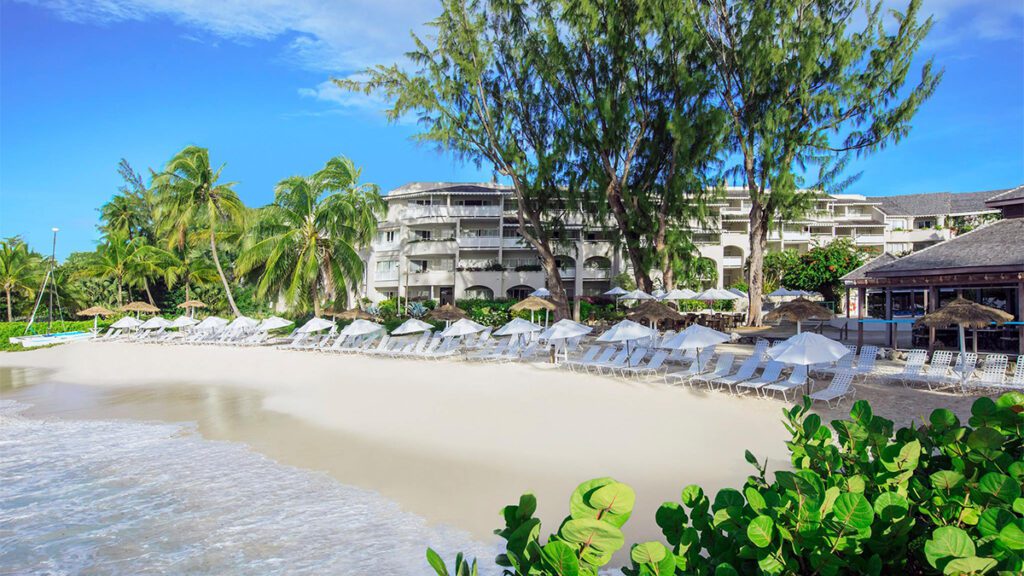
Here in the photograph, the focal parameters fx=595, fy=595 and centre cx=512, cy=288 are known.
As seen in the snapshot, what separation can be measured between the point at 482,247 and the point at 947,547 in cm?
4153

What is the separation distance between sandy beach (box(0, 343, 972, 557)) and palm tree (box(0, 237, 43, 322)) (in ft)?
74.4

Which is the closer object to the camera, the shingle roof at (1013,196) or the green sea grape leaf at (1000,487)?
the green sea grape leaf at (1000,487)

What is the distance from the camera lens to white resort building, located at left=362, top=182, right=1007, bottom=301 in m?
42.3

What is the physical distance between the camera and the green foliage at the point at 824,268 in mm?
34031

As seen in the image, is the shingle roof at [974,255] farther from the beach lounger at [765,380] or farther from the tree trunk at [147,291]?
the tree trunk at [147,291]

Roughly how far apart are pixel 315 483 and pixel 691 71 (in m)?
21.9

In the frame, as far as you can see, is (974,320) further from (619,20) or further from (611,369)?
(619,20)

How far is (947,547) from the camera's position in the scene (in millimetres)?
1222

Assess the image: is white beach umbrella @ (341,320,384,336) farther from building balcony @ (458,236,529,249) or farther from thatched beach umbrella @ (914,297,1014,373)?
building balcony @ (458,236,529,249)

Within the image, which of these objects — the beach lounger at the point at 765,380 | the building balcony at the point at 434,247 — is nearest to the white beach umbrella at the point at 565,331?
the beach lounger at the point at 765,380

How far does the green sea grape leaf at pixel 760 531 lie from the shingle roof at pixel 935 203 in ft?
202

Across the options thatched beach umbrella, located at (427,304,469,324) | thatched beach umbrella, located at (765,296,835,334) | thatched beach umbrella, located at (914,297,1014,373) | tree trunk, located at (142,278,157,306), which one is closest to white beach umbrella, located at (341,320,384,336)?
thatched beach umbrella, located at (427,304,469,324)

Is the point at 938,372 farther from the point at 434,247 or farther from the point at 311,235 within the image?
the point at 434,247

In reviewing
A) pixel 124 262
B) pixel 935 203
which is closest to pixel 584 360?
pixel 124 262
